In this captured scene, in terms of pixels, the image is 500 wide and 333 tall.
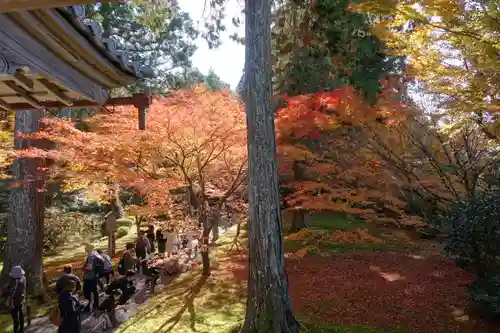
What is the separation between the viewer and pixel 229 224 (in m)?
21.1

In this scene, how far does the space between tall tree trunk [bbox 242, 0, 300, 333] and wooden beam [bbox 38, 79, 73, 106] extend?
13.3 feet

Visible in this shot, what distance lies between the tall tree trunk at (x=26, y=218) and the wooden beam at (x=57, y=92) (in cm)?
825

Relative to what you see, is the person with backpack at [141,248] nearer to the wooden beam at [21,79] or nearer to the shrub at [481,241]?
the shrub at [481,241]

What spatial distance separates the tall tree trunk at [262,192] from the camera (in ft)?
23.0

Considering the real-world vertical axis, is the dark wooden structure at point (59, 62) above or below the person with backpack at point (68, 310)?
above

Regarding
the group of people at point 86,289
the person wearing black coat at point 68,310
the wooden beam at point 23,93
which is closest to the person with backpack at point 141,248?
the group of people at point 86,289

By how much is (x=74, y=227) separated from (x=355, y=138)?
13.1 metres

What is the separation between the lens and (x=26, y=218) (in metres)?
10.7

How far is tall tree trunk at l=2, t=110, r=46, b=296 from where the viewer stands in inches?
419

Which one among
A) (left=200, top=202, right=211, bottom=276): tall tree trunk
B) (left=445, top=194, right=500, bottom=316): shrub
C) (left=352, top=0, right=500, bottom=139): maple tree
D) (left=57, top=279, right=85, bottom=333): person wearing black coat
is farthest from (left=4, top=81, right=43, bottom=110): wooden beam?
(left=445, top=194, right=500, bottom=316): shrub

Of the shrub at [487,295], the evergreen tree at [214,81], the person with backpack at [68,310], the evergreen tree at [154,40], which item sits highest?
the evergreen tree at [214,81]

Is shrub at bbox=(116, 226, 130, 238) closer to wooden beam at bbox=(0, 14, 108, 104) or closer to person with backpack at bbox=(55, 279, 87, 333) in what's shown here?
person with backpack at bbox=(55, 279, 87, 333)

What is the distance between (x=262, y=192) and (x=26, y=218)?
290 inches

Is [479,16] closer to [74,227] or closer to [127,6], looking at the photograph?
[74,227]
